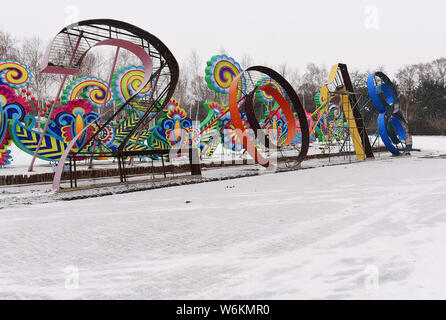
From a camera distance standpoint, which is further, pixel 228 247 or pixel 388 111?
pixel 388 111

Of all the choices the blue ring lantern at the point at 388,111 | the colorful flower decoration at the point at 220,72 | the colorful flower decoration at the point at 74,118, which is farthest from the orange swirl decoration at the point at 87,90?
the blue ring lantern at the point at 388,111

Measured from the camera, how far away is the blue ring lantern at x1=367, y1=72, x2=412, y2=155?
19.4 m

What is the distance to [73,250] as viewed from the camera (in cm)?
467

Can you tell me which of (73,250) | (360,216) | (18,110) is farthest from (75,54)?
(360,216)

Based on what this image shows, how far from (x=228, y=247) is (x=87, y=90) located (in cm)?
1326

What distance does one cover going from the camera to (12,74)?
14188mm

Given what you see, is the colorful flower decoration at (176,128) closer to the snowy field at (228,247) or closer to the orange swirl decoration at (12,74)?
the orange swirl decoration at (12,74)

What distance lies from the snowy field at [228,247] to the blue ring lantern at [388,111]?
11.8 meters

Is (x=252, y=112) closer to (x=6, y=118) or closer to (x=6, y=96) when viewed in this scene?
(x=6, y=118)

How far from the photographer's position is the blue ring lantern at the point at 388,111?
63.6ft

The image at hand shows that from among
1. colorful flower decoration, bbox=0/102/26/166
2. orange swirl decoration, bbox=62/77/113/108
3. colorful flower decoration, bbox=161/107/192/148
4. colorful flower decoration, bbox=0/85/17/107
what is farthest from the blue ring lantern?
colorful flower decoration, bbox=0/85/17/107

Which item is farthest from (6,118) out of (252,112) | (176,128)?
(252,112)

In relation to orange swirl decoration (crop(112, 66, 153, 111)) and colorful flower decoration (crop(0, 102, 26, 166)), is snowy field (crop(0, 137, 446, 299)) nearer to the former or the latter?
colorful flower decoration (crop(0, 102, 26, 166))
